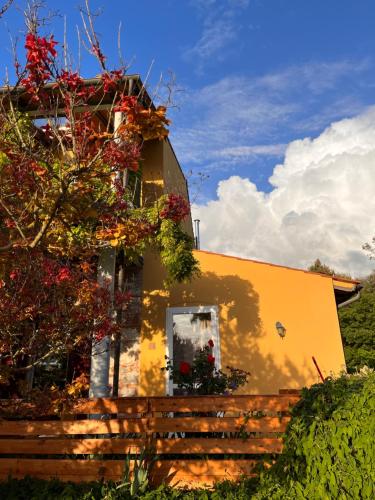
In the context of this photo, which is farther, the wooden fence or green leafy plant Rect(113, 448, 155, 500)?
the wooden fence

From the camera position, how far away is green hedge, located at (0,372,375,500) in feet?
12.3

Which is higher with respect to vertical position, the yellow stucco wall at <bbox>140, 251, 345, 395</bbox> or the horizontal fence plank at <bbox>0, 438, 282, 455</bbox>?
the yellow stucco wall at <bbox>140, 251, 345, 395</bbox>

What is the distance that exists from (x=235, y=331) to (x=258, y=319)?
0.67 meters

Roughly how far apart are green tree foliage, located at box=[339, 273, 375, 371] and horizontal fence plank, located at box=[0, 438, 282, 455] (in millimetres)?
18071

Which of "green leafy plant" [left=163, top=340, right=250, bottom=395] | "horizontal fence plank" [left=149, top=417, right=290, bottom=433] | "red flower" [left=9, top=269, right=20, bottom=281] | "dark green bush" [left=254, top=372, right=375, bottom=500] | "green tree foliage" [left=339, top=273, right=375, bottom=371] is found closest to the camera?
"dark green bush" [left=254, top=372, right=375, bottom=500]

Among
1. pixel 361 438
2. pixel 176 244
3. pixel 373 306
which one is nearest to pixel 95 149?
pixel 361 438

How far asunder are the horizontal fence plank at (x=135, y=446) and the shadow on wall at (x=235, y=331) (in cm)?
390

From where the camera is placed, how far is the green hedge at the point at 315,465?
3.74 m

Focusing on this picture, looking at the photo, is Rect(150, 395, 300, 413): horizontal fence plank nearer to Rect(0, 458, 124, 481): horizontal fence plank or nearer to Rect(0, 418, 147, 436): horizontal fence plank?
Rect(0, 418, 147, 436): horizontal fence plank

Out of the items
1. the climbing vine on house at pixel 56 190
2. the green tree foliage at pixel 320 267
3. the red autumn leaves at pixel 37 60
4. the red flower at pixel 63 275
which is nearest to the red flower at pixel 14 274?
the climbing vine on house at pixel 56 190

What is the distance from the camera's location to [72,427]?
5.71 m

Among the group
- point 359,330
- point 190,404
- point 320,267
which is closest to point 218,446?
point 190,404

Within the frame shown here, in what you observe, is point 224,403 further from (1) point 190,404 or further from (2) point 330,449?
(2) point 330,449

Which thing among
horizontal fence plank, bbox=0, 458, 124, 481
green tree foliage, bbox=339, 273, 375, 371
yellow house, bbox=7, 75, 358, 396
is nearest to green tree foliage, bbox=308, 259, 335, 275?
Result: green tree foliage, bbox=339, 273, 375, 371
